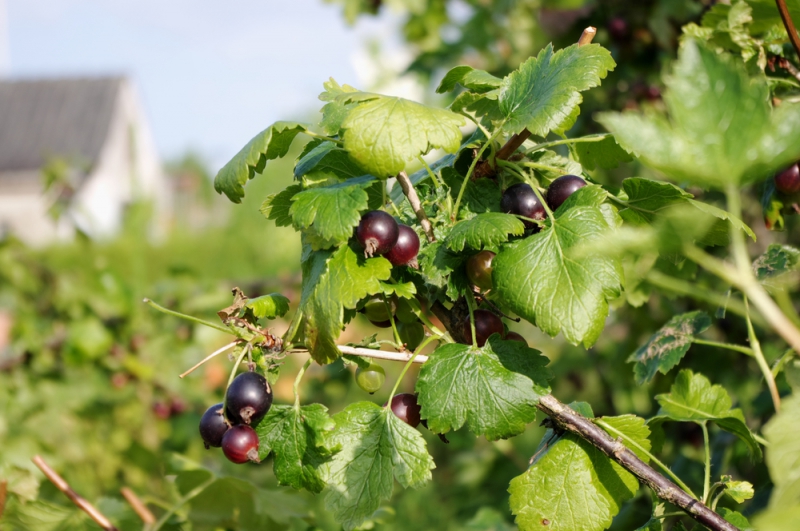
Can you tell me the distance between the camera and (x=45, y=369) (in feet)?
7.98

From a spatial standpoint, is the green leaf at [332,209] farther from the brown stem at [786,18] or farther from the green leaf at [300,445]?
the brown stem at [786,18]

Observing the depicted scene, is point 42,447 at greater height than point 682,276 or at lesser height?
lesser

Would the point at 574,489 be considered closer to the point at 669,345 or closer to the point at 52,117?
the point at 669,345

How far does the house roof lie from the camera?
766 inches

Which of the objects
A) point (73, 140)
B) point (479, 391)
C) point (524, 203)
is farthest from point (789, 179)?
point (73, 140)

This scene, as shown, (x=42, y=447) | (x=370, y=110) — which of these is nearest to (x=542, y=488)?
(x=370, y=110)

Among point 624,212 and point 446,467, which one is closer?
point 624,212

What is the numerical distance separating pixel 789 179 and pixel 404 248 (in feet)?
1.86

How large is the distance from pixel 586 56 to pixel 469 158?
16 cm

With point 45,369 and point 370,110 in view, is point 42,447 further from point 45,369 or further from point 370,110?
point 370,110

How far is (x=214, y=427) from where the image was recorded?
0.69 metres

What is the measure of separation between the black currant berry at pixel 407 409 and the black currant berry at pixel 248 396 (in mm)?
136

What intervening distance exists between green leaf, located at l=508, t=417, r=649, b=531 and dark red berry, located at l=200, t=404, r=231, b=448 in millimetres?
301

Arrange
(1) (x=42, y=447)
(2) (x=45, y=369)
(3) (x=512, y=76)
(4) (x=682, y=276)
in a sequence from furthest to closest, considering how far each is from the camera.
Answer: (2) (x=45, y=369), (1) (x=42, y=447), (4) (x=682, y=276), (3) (x=512, y=76)
